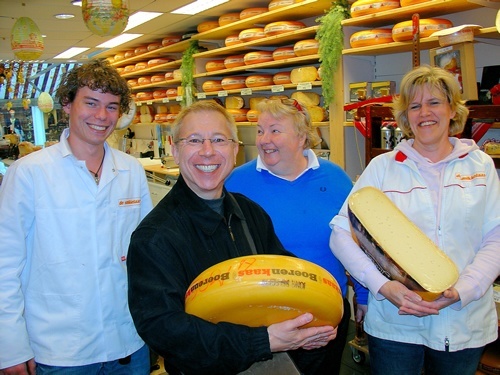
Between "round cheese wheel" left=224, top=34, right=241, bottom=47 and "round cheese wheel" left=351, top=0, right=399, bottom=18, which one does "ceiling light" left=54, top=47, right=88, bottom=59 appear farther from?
"round cheese wheel" left=351, top=0, right=399, bottom=18

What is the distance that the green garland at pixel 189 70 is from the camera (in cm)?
573

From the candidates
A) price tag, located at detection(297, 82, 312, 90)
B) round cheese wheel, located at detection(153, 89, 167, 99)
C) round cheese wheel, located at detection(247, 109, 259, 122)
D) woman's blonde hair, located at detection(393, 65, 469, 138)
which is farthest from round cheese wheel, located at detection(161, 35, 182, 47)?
woman's blonde hair, located at detection(393, 65, 469, 138)

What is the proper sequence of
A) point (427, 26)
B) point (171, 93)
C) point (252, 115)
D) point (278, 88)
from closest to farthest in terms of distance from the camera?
point (427, 26) < point (278, 88) < point (252, 115) < point (171, 93)

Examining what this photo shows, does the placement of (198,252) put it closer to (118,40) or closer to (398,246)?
(398,246)

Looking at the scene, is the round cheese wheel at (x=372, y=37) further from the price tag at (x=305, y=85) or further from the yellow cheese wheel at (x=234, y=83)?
the yellow cheese wheel at (x=234, y=83)

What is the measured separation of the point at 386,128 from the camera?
2742mm

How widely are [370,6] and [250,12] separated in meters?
1.59

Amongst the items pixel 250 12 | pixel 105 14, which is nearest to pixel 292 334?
pixel 105 14

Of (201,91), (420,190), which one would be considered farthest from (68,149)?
(201,91)

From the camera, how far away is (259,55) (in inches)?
177

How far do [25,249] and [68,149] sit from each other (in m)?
0.37

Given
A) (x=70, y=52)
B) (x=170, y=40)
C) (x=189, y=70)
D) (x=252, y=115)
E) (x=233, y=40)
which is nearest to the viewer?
(x=252, y=115)

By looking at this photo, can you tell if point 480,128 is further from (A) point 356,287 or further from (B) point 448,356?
(B) point 448,356

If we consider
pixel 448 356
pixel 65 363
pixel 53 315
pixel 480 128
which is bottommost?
pixel 448 356
